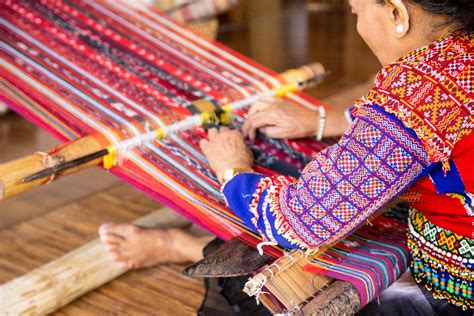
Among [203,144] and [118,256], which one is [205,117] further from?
[118,256]

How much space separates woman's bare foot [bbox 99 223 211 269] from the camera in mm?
1865

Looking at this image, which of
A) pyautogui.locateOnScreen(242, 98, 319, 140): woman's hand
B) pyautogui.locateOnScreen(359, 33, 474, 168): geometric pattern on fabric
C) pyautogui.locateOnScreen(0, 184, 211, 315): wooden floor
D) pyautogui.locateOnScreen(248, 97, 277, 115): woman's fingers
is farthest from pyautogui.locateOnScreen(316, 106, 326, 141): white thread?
pyautogui.locateOnScreen(359, 33, 474, 168): geometric pattern on fabric

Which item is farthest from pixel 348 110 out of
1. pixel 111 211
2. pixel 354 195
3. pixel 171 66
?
pixel 111 211

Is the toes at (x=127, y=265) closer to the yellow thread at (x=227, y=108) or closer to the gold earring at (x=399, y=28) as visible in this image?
the yellow thread at (x=227, y=108)

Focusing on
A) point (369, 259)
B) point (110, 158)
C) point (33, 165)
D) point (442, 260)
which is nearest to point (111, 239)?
point (110, 158)

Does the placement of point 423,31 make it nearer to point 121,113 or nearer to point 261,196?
point 261,196

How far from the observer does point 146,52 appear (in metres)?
2.01

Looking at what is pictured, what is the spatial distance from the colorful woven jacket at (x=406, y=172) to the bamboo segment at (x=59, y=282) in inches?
24.0

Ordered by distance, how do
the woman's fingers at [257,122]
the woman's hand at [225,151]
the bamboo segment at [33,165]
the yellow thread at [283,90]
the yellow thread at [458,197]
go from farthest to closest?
the yellow thread at [283,90] < the woman's fingers at [257,122] < the woman's hand at [225,151] < the bamboo segment at [33,165] < the yellow thread at [458,197]

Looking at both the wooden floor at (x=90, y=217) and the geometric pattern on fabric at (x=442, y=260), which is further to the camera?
the wooden floor at (x=90, y=217)

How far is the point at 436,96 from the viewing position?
114cm

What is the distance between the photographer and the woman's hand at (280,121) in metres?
1.75

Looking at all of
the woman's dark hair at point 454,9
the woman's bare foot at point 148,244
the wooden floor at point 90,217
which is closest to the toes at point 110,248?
the woman's bare foot at point 148,244

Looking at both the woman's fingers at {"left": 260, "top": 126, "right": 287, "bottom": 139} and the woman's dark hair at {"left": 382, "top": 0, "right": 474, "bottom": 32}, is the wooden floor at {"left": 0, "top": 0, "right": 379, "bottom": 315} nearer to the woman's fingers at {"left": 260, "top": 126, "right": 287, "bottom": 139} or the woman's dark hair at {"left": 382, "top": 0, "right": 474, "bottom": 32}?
the woman's fingers at {"left": 260, "top": 126, "right": 287, "bottom": 139}
